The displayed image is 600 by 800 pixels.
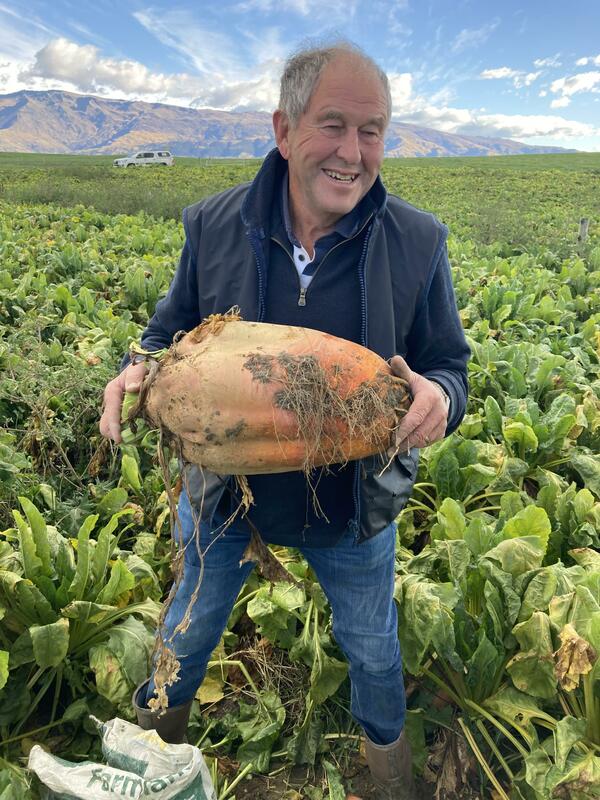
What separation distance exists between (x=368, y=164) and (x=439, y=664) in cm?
200

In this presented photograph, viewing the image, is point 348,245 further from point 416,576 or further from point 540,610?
point 540,610

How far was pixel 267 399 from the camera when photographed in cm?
150

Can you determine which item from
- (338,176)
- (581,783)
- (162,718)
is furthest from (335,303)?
(581,783)

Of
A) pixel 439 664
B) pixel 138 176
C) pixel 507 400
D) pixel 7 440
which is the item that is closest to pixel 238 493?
pixel 439 664

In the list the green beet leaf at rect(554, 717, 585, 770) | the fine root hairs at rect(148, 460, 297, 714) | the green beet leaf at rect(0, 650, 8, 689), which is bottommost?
the green beet leaf at rect(554, 717, 585, 770)

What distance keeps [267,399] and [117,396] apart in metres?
0.48

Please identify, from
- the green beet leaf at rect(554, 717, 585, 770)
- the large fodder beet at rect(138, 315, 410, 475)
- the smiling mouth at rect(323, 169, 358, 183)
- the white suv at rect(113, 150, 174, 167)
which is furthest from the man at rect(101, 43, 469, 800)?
the white suv at rect(113, 150, 174, 167)

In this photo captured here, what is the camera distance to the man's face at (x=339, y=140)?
5.20ft

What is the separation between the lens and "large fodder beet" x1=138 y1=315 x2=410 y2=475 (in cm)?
150

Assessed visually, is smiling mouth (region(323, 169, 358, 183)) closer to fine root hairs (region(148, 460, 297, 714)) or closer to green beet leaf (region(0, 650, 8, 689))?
fine root hairs (region(148, 460, 297, 714))

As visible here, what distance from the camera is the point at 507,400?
404cm

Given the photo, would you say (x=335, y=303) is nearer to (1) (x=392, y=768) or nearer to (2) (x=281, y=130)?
(2) (x=281, y=130)

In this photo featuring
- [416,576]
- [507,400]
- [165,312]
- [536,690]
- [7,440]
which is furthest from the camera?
[507,400]

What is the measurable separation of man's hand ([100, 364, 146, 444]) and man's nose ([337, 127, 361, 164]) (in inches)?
32.7
